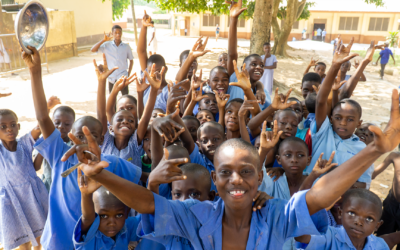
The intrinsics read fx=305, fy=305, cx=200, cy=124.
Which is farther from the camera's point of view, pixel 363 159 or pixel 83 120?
pixel 83 120

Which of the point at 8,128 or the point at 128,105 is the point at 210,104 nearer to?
the point at 128,105

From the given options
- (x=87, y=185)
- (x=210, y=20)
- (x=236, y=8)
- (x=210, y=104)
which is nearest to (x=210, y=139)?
(x=210, y=104)

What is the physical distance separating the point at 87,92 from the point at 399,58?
1665 cm

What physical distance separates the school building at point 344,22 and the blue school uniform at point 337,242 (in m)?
26.4

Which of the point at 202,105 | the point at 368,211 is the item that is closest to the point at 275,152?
the point at 368,211

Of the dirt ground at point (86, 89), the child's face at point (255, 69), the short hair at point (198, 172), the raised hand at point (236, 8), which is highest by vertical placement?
the raised hand at point (236, 8)

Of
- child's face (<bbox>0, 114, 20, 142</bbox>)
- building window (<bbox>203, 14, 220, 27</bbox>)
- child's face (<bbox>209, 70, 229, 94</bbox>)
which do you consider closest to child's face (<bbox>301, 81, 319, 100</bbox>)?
child's face (<bbox>209, 70, 229, 94</bbox>)

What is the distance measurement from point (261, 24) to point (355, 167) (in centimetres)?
714

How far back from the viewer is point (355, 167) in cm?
129

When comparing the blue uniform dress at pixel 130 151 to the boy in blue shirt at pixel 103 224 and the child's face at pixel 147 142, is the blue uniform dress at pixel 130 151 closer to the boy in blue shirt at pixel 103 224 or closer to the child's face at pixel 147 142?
the child's face at pixel 147 142

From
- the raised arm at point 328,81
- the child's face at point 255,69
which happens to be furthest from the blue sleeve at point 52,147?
the child's face at point 255,69

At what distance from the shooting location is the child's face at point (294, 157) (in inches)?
89.6

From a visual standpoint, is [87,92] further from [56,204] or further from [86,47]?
[86,47]

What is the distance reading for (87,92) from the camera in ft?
25.6
